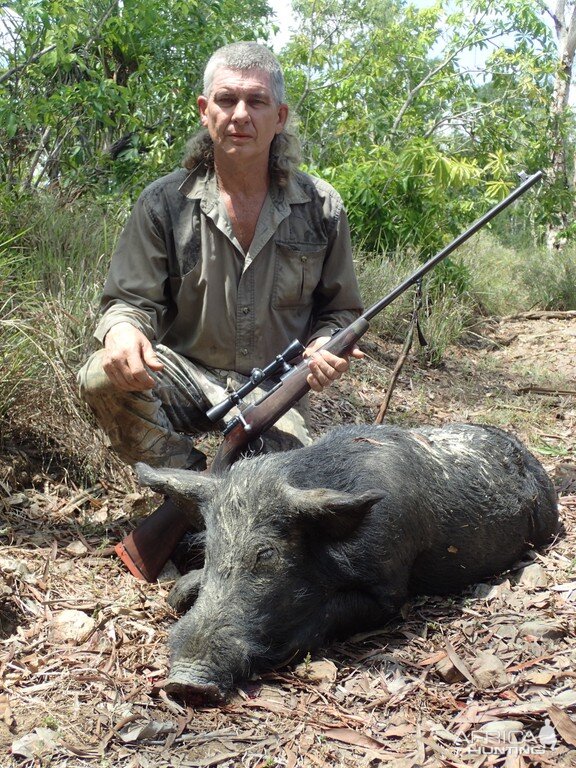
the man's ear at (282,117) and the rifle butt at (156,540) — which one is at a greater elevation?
the man's ear at (282,117)

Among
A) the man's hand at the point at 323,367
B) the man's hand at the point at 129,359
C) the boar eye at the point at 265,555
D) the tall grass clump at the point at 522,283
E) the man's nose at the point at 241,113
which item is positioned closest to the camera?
the boar eye at the point at 265,555

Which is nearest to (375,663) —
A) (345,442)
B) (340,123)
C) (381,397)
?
(345,442)

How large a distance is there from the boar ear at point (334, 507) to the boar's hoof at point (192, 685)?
2.33ft

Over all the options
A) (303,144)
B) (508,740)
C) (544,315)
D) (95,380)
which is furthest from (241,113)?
(544,315)

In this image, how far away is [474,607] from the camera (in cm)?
362

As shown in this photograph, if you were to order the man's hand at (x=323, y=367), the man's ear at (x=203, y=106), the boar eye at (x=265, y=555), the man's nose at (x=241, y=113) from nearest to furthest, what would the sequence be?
the boar eye at (x=265, y=555)
the man's hand at (x=323, y=367)
the man's nose at (x=241, y=113)
the man's ear at (x=203, y=106)

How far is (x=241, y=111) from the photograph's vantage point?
4297 mm

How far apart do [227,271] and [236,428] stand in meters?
0.99

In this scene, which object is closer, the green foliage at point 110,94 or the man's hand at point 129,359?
the man's hand at point 129,359

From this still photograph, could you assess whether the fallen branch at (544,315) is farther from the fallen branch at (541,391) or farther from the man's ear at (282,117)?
the man's ear at (282,117)

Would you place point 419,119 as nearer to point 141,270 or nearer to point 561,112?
point 561,112

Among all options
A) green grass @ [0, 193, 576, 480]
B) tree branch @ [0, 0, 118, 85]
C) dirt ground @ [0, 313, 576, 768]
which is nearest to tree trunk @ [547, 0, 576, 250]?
green grass @ [0, 193, 576, 480]

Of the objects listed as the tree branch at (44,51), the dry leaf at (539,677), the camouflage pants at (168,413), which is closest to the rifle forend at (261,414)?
the camouflage pants at (168,413)

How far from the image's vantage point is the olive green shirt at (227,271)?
4445mm
